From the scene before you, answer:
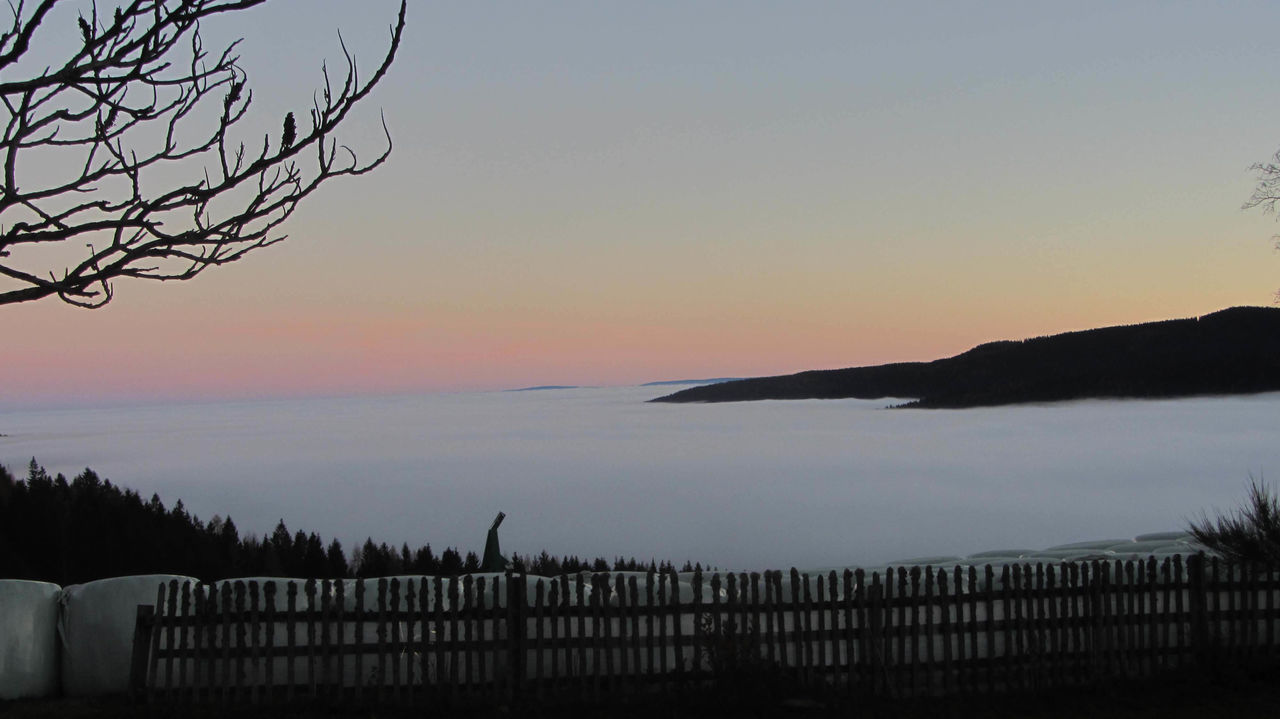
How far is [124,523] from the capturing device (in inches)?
926

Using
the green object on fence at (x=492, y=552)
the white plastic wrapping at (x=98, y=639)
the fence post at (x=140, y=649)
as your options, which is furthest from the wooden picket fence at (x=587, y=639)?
the green object on fence at (x=492, y=552)

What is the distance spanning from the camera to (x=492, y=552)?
40.3 feet

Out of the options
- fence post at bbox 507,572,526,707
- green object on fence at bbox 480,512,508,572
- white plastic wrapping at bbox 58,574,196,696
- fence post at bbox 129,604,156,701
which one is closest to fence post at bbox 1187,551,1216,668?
fence post at bbox 507,572,526,707

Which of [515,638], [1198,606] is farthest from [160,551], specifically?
[1198,606]

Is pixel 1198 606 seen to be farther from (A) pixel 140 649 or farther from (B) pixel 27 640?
(B) pixel 27 640

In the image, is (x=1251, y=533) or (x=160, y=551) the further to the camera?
(x=160, y=551)

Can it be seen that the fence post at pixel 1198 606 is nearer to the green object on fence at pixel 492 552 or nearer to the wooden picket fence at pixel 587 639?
the wooden picket fence at pixel 587 639

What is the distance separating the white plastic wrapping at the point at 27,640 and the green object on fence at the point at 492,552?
4569 mm

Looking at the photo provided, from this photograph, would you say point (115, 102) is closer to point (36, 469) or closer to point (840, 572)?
point (840, 572)

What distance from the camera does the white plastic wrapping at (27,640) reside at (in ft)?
28.6

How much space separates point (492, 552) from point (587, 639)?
3.72 m

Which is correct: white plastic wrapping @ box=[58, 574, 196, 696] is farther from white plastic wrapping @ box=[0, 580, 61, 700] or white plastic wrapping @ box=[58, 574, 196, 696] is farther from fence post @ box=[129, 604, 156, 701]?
fence post @ box=[129, 604, 156, 701]

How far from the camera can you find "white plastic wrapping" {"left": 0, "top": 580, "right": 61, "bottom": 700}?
344 inches

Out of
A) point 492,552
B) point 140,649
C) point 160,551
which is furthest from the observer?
point 160,551
